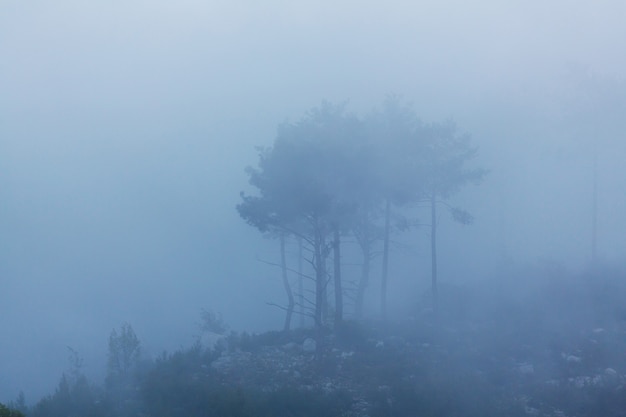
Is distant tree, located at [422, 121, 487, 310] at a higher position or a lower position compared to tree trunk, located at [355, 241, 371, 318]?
higher

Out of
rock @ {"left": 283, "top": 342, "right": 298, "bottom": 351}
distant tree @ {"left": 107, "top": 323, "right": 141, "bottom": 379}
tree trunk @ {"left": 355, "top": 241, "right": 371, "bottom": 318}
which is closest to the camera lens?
distant tree @ {"left": 107, "top": 323, "right": 141, "bottom": 379}

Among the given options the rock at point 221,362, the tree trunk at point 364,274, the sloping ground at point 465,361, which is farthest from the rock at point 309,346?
the tree trunk at point 364,274

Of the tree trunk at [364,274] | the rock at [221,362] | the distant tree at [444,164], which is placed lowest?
the rock at [221,362]

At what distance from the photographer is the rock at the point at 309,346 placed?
2427 centimetres

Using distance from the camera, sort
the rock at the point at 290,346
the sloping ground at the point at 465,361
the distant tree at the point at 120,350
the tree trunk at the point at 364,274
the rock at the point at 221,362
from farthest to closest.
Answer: the tree trunk at the point at 364,274
the rock at the point at 290,346
the distant tree at the point at 120,350
the rock at the point at 221,362
the sloping ground at the point at 465,361

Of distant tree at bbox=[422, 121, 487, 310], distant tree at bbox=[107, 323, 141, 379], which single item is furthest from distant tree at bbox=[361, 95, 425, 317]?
distant tree at bbox=[107, 323, 141, 379]

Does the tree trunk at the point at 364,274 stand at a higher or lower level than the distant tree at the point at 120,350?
higher

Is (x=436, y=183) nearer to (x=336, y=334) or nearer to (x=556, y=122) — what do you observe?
(x=336, y=334)

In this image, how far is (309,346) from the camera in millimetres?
24531

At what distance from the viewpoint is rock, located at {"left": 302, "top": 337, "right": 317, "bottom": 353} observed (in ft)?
79.6

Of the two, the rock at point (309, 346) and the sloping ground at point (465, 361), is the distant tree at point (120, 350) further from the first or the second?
the rock at point (309, 346)

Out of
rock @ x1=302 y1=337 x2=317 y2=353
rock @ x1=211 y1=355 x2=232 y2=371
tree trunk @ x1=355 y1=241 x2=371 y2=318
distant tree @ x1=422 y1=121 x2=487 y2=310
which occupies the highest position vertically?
distant tree @ x1=422 y1=121 x2=487 y2=310

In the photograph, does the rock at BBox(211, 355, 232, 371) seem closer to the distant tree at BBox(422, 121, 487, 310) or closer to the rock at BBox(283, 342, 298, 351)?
the rock at BBox(283, 342, 298, 351)

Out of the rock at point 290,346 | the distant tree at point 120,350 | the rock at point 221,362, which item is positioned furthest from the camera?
the rock at point 290,346
